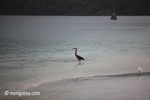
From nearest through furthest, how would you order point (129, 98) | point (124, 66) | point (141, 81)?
point (129, 98) < point (141, 81) < point (124, 66)

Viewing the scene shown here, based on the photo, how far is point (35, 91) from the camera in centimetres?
1445

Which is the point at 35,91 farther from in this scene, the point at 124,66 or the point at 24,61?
the point at 24,61

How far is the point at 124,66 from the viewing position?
835 inches

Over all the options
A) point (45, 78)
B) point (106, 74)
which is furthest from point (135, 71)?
point (45, 78)

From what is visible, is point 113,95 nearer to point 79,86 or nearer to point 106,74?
point 79,86

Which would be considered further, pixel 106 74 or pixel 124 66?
pixel 124 66

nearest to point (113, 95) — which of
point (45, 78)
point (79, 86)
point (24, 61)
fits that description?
point (79, 86)

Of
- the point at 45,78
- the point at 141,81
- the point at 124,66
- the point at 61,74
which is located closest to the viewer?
the point at 141,81

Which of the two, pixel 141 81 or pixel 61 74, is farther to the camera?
A: pixel 61 74

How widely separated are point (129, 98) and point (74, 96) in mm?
1824

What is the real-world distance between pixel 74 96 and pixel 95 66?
26.9 feet

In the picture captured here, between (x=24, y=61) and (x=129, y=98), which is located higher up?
(x=24, y=61)

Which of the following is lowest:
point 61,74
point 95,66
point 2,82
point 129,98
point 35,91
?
point 129,98

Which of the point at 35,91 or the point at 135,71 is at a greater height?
the point at 135,71
